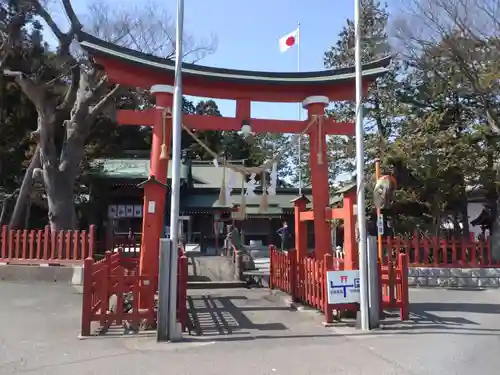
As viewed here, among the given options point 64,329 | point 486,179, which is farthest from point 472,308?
point 64,329

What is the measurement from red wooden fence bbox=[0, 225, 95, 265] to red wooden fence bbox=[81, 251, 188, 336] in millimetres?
7065

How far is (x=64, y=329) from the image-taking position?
873 cm

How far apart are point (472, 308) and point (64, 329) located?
28.1ft

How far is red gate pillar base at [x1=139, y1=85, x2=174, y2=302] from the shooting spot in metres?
9.16

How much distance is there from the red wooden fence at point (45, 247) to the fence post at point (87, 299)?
24.0ft

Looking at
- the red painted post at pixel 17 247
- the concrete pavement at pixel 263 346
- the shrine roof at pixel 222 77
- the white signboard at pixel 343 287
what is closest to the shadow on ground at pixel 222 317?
the concrete pavement at pixel 263 346

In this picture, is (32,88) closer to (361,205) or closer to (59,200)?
(59,200)

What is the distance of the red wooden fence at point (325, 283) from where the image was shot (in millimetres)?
8977

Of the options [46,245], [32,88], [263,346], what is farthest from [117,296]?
[32,88]

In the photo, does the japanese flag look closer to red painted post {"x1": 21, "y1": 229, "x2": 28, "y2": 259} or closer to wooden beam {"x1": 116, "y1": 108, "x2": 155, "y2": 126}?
wooden beam {"x1": 116, "y1": 108, "x2": 155, "y2": 126}

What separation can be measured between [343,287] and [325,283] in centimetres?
46

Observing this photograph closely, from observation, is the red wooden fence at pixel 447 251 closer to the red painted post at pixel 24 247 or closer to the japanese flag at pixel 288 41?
the japanese flag at pixel 288 41

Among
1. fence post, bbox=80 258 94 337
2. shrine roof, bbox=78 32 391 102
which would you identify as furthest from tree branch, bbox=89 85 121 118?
fence post, bbox=80 258 94 337

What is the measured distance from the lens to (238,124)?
1041 centimetres
